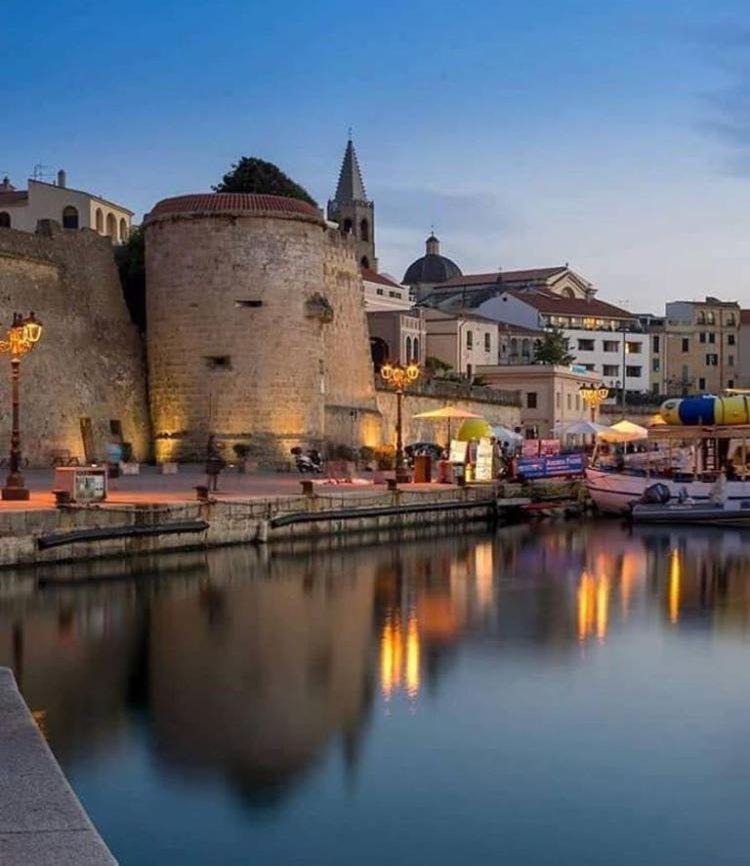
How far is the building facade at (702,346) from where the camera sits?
277ft

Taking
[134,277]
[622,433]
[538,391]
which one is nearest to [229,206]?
Answer: [134,277]

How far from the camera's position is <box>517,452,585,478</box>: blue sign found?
31.8m

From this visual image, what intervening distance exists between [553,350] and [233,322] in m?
35.5

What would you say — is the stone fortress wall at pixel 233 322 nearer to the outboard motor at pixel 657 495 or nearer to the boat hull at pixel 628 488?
the boat hull at pixel 628 488

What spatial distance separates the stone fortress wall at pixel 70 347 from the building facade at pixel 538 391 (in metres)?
25.3

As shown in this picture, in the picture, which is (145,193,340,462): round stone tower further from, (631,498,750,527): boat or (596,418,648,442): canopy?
(596,418,648,442): canopy

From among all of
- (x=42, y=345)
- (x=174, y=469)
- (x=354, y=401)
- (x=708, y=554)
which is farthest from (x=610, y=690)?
(x=354, y=401)

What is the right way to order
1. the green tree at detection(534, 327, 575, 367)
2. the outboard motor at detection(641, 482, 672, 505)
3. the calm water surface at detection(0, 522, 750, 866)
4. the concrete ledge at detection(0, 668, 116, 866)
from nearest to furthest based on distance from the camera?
the concrete ledge at detection(0, 668, 116, 866) < the calm water surface at detection(0, 522, 750, 866) < the outboard motor at detection(641, 482, 672, 505) < the green tree at detection(534, 327, 575, 367)

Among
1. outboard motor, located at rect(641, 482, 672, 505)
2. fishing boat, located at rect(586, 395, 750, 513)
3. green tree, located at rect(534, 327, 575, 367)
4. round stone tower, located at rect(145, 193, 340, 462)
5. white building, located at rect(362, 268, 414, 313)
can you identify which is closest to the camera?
outboard motor, located at rect(641, 482, 672, 505)

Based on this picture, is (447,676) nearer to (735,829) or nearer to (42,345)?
(735,829)

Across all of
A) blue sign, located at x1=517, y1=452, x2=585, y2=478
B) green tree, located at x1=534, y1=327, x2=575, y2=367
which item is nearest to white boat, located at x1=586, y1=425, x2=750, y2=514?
blue sign, located at x1=517, y1=452, x2=585, y2=478

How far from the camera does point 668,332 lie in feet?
276

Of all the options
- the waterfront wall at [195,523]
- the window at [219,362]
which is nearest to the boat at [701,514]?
the waterfront wall at [195,523]

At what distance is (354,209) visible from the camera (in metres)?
77.8
